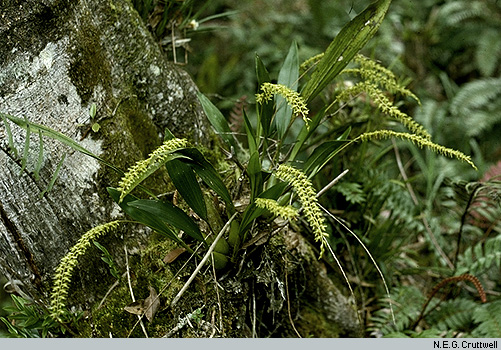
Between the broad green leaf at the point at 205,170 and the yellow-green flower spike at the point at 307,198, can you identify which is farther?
the broad green leaf at the point at 205,170

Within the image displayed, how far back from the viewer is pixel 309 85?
1686mm

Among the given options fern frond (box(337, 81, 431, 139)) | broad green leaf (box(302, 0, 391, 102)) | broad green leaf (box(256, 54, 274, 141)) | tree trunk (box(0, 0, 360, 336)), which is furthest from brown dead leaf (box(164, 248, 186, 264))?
fern frond (box(337, 81, 431, 139))

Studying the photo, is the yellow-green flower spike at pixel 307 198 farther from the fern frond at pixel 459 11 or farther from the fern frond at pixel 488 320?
the fern frond at pixel 459 11

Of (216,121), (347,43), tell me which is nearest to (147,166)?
(216,121)

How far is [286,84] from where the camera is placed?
1.84m

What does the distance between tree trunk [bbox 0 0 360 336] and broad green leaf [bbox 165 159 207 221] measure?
0.84ft

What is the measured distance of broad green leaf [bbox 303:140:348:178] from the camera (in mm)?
1637

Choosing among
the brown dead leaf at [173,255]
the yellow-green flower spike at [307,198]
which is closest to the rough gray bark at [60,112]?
the brown dead leaf at [173,255]

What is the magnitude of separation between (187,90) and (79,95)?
490 millimetres

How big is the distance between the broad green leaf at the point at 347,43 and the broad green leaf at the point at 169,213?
1.97 ft

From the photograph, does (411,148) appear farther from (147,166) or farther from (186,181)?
(147,166)

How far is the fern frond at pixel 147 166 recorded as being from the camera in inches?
50.2

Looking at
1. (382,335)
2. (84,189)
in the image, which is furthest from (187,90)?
(382,335)

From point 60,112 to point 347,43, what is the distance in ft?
3.22
